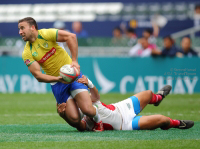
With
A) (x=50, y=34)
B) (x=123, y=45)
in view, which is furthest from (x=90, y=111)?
(x=123, y=45)

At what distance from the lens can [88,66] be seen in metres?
15.9

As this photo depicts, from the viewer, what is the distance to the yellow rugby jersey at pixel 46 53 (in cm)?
733

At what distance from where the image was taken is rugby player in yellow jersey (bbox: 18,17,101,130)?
7.18m

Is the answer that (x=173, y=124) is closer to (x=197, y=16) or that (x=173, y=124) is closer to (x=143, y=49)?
(x=143, y=49)

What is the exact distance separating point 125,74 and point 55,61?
8.24m

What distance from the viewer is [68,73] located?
275 inches

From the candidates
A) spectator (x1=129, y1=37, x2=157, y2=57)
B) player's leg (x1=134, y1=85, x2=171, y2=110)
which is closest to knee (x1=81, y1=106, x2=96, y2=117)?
player's leg (x1=134, y1=85, x2=171, y2=110)

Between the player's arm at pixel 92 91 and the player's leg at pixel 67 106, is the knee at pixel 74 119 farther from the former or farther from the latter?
the player's arm at pixel 92 91

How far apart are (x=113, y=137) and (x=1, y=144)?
1627 mm

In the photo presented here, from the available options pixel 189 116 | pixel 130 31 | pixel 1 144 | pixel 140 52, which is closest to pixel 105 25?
pixel 130 31

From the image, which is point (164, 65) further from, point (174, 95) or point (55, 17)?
point (55, 17)

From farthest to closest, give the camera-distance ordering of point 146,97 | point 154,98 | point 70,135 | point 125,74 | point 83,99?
point 125,74
point 154,98
point 146,97
point 83,99
point 70,135

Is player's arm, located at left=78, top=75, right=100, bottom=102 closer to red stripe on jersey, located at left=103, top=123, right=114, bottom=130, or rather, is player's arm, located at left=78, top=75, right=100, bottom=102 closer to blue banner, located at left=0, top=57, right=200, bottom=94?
red stripe on jersey, located at left=103, top=123, right=114, bottom=130

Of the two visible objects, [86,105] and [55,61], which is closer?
[86,105]
